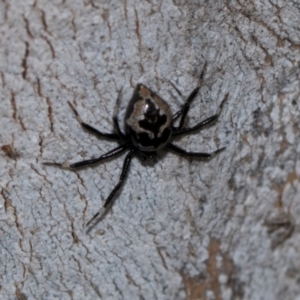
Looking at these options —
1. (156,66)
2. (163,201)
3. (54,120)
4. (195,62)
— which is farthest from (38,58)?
(163,201)

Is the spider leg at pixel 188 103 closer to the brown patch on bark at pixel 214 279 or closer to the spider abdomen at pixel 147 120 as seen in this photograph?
the spider abdomen at pixel 147 120

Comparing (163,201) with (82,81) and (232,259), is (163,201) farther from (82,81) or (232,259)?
(82,81)

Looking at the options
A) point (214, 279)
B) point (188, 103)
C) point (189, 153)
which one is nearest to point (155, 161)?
point (189, 153)

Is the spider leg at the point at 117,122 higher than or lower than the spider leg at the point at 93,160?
higher

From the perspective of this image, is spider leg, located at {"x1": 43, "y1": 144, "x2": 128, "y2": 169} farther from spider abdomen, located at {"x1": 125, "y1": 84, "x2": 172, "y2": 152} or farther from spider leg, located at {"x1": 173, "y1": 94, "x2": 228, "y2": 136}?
spider leg, located at {"x1": 173, "y1": 94, "x2": 228, "y2": 136}

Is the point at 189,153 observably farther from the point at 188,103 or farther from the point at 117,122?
the point at 117,122

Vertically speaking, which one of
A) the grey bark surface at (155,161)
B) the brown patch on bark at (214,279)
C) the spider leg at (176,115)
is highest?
the spider leg at (176,115)

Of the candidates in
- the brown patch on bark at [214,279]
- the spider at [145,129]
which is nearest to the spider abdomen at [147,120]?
the spider at [145,129]
